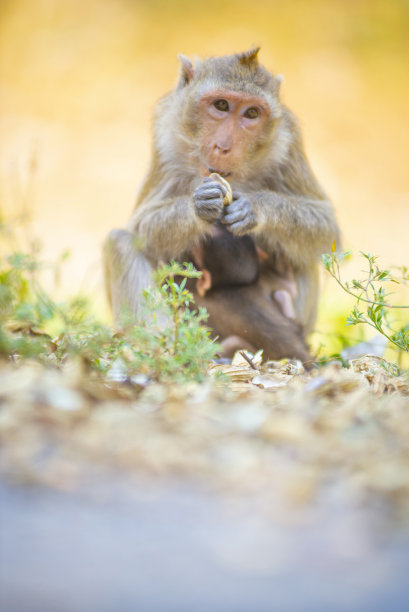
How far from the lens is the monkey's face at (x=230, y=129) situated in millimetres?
4477

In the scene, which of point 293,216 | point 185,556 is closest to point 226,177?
point 293,216

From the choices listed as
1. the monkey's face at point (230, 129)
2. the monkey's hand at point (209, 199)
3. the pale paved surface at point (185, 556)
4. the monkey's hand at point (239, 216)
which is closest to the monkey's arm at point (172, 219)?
the monkey's hand at point (209, 199)

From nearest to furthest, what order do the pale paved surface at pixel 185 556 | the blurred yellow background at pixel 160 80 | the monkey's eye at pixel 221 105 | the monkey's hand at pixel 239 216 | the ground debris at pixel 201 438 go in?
the pale paved surface at pixel 185 556, the ground debris at pixel 201 438, the monkey's hand at pixel 239 216, the monkey's eye at pixel 221 105, the blurred yellow background at pixel 160 80

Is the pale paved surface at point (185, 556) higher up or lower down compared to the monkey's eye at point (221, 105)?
lower down

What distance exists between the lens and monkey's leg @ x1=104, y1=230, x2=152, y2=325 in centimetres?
490

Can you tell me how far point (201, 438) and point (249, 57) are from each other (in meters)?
3.43

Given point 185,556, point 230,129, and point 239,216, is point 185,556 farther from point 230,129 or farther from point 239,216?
point 230,129

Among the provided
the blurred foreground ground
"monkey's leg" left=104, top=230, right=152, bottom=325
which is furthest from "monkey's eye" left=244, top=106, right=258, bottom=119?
the blurred foreground ground

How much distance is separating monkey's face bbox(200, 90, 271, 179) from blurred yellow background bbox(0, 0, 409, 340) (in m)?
5.71

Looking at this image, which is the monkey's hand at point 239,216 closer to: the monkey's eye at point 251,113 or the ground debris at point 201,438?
the monkey's eye at point 251,113

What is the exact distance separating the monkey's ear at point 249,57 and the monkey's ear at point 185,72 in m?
0.36

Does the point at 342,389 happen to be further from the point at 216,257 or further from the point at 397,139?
the point at 397,139

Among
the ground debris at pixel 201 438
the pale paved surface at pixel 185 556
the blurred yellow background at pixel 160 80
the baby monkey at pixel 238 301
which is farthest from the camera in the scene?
the blurred yellow background at pixel 160 80

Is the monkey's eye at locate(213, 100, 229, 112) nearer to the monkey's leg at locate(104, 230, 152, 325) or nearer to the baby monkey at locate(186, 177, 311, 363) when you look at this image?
the baby monkey at locate(186, 177, 311, 363)
